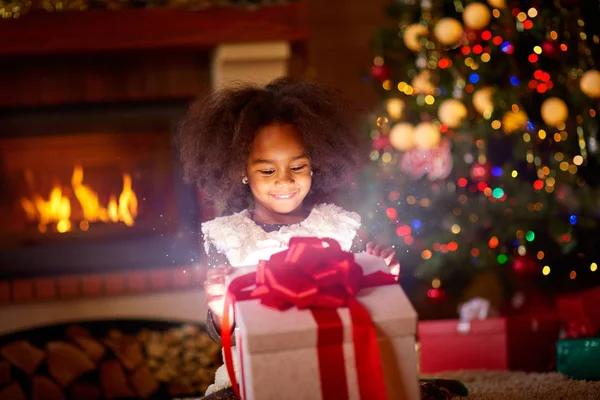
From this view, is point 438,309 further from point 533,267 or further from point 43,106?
point 43,106

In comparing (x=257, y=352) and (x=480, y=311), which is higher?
(x=257, y=352)

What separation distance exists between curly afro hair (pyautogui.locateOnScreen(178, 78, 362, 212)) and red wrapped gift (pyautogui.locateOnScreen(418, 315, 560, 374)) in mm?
824

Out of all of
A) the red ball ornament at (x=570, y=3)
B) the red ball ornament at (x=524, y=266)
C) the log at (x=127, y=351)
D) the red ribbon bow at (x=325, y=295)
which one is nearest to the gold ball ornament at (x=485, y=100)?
the red ball ornament at (x=570, y=3)

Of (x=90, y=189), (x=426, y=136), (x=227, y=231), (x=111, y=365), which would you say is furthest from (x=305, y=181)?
(x=90, y=189)

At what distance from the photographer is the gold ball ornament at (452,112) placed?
7.89 ft

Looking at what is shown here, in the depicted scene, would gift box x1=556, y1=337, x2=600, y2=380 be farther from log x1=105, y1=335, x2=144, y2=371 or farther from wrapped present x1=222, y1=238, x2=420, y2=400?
log x1=105, y1=335, x2=144, y2=371

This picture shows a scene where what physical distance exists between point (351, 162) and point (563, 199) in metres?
1.01

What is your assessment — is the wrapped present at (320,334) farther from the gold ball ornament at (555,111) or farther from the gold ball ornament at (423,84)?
the gold ball ornament at (423,84)

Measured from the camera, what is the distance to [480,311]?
245cm

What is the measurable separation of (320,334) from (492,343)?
1.25 m

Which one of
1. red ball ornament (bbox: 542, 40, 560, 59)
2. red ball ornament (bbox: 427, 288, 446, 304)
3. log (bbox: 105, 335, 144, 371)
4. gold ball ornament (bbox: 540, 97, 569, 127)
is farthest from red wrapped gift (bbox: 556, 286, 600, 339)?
log (bbox: 105, 335, 144, 371)

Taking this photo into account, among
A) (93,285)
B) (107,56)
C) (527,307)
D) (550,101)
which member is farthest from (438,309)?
(107,56)

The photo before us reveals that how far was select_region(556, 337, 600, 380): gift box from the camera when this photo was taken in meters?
2.03

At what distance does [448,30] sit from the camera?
2414 mm
